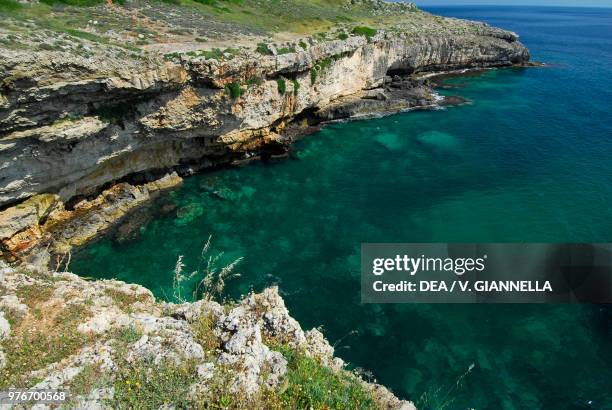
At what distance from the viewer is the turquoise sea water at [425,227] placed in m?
20.1

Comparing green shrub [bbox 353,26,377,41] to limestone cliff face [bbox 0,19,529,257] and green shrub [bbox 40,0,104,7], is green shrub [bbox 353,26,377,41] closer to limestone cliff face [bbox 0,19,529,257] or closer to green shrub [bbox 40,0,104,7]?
limestone cliff face [bbox 0,19,529,257]

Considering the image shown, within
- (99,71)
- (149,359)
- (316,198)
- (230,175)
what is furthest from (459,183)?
(149,359)

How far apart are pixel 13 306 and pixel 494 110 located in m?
57.2

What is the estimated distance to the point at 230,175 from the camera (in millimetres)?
37188

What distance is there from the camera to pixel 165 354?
10312mm

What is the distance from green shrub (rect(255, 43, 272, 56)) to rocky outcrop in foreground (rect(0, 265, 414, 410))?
28.7m

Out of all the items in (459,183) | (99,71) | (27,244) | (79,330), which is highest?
(99,71)

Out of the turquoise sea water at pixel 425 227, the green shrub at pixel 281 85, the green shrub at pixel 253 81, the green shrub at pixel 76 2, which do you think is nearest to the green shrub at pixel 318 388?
the turquoise sea water at pixel 425 227

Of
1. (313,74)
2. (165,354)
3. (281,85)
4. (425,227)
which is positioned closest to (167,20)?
(281,85)

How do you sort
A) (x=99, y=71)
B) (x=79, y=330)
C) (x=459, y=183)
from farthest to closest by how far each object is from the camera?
(x=459, y=183)
(x=99, y=71)
(x=79, y=330)

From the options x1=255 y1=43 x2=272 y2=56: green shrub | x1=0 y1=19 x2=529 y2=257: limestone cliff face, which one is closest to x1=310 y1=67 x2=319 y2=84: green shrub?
x1=0 y1=19 x2=529 y2=257: limestone cliff face

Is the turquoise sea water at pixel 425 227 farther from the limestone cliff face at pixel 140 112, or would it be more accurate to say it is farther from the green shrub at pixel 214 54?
the green shrub at pixel 214 54

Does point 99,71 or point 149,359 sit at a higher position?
point 99,71

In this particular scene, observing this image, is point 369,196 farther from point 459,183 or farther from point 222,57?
point 222,57
